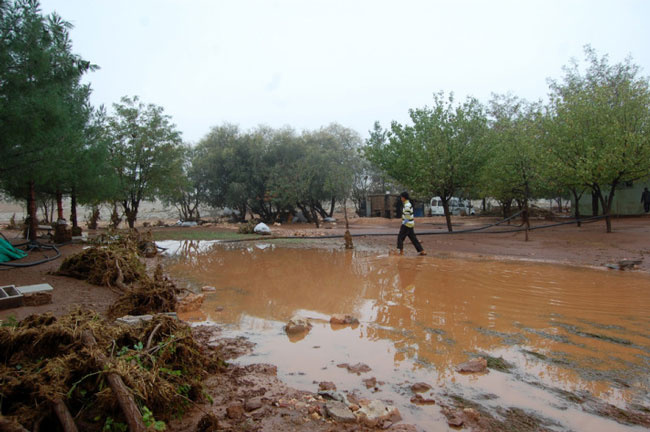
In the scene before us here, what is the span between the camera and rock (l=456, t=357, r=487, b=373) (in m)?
4.36

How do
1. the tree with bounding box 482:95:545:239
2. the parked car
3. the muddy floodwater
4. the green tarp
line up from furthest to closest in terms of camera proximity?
the parked car, the tree with bounding box 482:95:545:239, the green tarp, the muddy floodwater

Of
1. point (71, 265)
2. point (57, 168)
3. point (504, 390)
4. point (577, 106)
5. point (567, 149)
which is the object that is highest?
point (577, 106)

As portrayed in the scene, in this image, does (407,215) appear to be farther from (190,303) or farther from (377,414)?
(377,414)

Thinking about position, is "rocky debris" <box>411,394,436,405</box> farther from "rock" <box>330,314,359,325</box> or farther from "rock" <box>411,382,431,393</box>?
"rock" <box>330,314,359,325</box>

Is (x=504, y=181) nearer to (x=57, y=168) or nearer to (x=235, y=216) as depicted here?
(x=57, y=168)

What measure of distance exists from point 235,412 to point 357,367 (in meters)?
1.58

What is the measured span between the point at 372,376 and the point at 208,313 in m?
3.53

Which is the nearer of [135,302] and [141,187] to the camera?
[135,302]

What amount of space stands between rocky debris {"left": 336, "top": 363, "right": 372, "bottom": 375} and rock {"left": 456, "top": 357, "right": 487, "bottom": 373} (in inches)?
38.9

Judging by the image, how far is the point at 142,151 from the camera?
24312 millimetres

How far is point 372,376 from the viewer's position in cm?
430

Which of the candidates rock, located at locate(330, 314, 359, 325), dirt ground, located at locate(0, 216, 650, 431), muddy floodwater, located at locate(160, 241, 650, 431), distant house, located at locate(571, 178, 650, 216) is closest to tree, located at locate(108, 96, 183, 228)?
dirt ground, located at locate(0, 216, 650, 431)

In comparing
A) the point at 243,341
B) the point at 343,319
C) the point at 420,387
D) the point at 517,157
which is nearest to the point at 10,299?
the point at 243,341

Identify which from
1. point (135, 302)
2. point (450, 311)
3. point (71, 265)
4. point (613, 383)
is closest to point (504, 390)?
point (613, 383)
